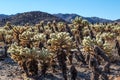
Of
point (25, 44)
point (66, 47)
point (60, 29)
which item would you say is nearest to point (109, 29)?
point (60, 29)

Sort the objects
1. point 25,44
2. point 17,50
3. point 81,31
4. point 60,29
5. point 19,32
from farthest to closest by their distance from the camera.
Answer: point 60,29 < point 81,31 < point 19,32 < point 25,44 < point 17,50

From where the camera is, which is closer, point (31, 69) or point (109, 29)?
point (31, 69)

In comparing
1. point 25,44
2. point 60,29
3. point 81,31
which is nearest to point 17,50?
point 25,44

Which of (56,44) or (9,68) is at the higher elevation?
(56,44)

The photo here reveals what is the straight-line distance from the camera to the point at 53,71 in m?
51.8

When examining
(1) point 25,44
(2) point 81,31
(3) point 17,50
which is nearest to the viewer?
(3) point 17,50

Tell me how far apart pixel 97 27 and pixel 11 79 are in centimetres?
4281

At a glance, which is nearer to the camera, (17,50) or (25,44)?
(17,50)

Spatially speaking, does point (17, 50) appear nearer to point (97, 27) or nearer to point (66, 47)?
point (66, 47)

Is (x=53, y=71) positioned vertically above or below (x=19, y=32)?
below

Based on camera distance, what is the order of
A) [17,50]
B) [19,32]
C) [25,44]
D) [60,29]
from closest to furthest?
[17,50] → [25,44] → [19,32] → [60,29]

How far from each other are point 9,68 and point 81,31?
24.4m

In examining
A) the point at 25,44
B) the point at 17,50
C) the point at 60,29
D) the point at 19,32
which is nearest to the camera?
the point at 17,50

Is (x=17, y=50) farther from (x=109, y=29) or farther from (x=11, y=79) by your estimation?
(x=109, y=29)
